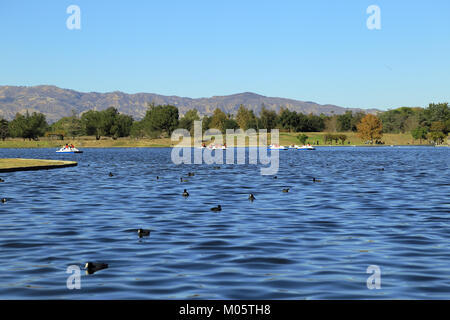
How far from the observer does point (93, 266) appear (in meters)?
16.9

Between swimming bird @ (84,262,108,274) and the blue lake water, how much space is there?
17.0 inches

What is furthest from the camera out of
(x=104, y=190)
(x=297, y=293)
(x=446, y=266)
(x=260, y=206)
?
(x=104, y=190)

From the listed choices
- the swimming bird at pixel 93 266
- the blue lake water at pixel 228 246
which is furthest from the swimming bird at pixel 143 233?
the swimming bird at pixel 93 266

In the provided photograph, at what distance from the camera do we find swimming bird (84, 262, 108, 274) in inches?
657

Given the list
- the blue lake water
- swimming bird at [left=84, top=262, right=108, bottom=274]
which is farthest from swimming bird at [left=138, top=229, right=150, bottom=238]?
swimming bird at [left=84, top=262, right=108, bottom=274]

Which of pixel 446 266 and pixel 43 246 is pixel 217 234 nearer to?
pixel 43 246

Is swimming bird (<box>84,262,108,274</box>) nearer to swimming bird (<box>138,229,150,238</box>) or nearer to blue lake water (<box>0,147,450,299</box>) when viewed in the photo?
blue lake water (<box>0,147,450,299</box>)

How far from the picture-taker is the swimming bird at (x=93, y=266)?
657 inches

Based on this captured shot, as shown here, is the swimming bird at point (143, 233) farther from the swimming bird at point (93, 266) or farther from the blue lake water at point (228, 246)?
the swimming bird at point (93, 266)

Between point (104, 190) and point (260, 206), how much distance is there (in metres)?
17.2

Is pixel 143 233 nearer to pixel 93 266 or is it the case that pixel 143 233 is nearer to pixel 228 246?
pixel 228 246

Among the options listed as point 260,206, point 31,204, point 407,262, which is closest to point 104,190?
point 31,204

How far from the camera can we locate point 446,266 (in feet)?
57.3

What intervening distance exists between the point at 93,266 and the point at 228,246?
5913mm
